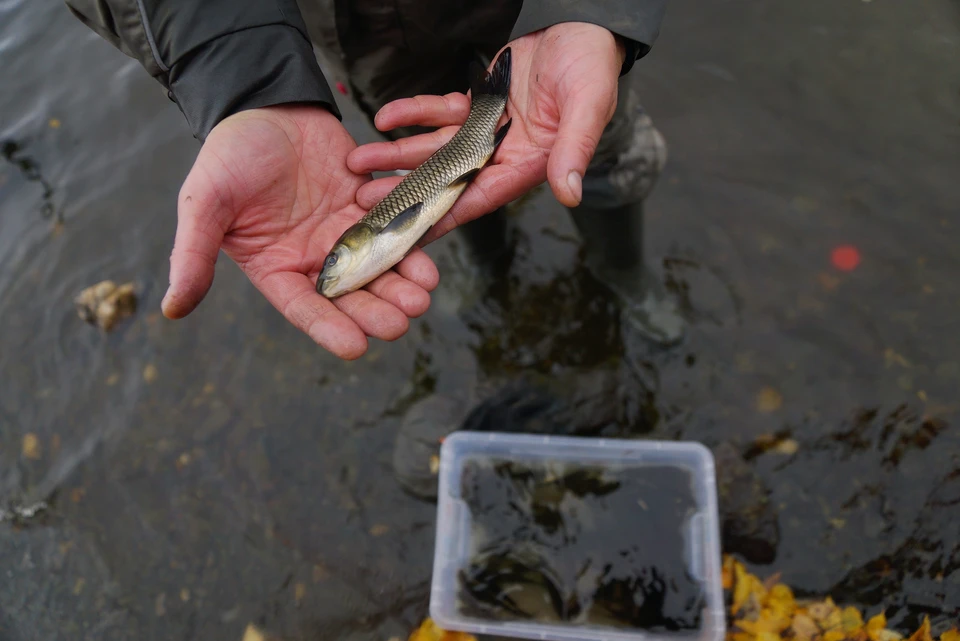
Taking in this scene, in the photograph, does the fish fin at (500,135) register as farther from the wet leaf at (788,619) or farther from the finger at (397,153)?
the wet leaf at (788,619)

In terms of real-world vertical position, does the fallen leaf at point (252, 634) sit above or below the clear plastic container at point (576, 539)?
below

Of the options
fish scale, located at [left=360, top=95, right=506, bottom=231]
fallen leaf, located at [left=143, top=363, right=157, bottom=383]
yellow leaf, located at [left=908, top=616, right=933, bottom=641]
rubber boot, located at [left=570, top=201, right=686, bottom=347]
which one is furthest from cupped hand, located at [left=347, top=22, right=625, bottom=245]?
yellow leaf, located at [left=908, top=616, right=933, bottom=641]

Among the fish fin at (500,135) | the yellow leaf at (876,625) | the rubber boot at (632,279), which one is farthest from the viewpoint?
the rubber boot at (632,279)

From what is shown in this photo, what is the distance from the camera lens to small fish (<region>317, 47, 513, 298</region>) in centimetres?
280

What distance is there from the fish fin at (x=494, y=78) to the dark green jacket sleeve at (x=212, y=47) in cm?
85

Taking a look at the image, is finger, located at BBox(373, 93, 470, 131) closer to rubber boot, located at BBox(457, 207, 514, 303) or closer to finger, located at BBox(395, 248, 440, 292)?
finger, located at BBox(395, 248, 440, 292)

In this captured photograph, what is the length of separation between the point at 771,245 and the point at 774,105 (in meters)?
1.53

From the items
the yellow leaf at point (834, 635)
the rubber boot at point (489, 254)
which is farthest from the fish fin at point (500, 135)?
the yellow leaf at point (834, 635)

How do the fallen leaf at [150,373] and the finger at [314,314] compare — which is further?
the fallen leaf at [150,373]

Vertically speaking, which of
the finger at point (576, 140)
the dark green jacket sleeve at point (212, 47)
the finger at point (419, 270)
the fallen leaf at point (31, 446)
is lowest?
the fallen leaf at point (31, 446)

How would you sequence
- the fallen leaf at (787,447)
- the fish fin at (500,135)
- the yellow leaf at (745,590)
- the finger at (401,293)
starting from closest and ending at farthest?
the finger at (401,293) < the fish fin at (500,135) < the yellow leaf at (745,590) < the fallen leaf at (787,447)

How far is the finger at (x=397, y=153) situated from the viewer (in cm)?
315

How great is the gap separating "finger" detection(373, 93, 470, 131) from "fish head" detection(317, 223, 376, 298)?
661mm

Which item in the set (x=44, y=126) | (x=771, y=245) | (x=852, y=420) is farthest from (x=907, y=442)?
(x=44, y=126)
